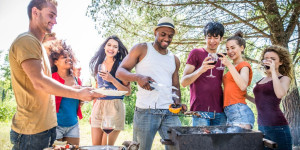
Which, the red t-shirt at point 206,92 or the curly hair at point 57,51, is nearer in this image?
the red t-shirt at point 206,92

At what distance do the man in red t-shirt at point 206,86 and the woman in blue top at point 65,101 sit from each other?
137 cm

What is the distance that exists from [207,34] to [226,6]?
2644 mm

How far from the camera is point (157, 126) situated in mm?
2744

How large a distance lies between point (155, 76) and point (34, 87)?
134cm

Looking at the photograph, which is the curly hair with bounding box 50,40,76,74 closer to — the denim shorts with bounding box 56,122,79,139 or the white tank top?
the denim shorts with bounding box 56,122,79,139

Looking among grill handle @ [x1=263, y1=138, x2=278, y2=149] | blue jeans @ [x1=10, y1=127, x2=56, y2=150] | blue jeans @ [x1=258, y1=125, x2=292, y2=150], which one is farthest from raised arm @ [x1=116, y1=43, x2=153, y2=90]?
blue jeans @ [x1=258, y1=125, x2=292, y2=150]

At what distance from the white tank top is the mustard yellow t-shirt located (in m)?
1.11

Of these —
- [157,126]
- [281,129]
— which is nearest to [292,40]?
[281,129]

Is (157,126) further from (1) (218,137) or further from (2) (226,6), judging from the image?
(2) (226,6)

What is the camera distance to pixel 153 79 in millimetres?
2734

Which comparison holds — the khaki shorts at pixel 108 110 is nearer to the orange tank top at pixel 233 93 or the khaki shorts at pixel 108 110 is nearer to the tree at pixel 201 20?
the orange tank top at pixel 233 93

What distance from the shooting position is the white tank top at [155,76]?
276 centimetres

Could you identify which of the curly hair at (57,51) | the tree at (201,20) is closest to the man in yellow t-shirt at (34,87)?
the curly hair at (57,51)

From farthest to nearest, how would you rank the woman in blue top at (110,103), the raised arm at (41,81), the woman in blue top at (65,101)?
the woman in blue top at (110,103) → the woman in blue top at (65,101) → the raised arm at (41,81)
